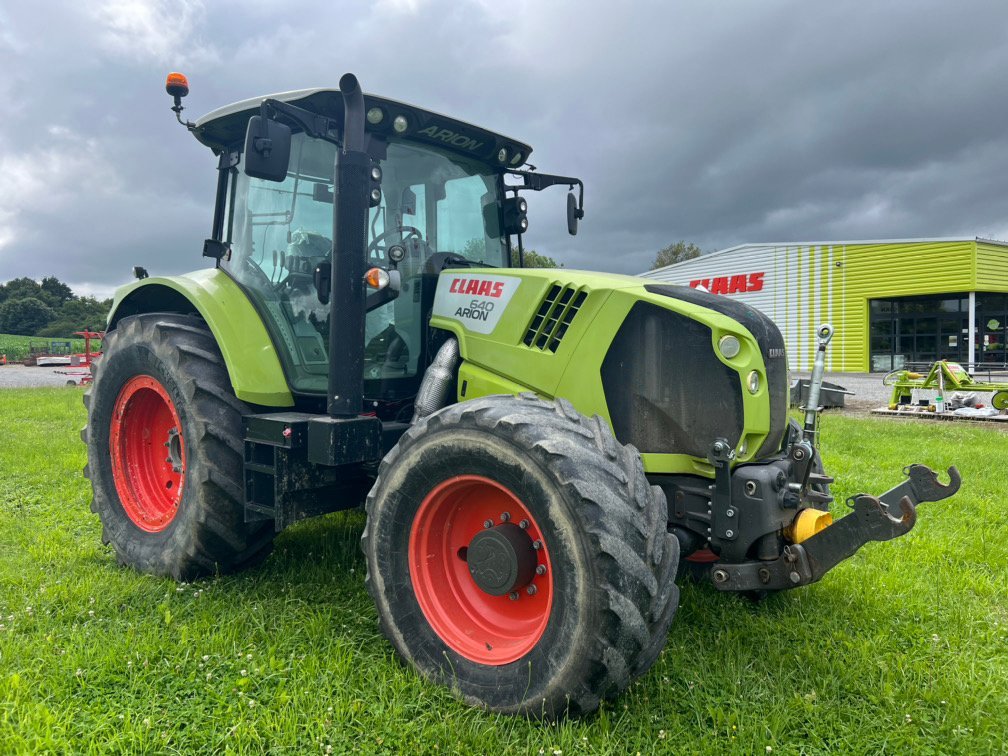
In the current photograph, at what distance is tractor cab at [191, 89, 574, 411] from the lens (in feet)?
11.9

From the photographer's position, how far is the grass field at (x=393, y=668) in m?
2.47

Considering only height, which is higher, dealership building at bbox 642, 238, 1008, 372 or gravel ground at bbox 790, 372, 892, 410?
dealership building at bbox 642, 238, 1008, 372

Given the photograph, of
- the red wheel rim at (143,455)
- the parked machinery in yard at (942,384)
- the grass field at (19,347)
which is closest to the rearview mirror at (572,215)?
the red wheel rim at (143,455)

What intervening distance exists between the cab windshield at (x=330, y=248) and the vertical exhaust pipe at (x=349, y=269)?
1.05ft

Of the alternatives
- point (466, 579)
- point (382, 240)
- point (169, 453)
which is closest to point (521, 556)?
point (466, 579)

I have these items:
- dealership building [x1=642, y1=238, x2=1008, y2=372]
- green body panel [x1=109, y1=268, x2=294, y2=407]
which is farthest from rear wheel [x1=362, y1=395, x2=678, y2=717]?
Result: dealership building [x1=642, y1=238, x2=1008, y2=372]

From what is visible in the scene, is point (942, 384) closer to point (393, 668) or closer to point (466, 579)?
point (466, 579)

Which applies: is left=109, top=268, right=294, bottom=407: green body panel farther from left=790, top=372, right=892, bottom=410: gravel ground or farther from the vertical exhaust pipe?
left=790, top=372, right=892, bottom=410: gravel ground

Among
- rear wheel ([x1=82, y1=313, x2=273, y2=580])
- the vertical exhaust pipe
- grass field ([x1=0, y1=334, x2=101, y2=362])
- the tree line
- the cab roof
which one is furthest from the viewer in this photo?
the tree line

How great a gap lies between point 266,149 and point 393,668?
222 cm

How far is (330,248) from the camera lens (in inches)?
148

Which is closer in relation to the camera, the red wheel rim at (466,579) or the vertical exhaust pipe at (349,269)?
the red wheel rim at (466,579)

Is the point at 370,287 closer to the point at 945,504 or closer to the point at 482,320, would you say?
the point at 482,320

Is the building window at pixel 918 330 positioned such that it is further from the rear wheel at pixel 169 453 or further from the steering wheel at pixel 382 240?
the rear wheel at pixel 169 453
